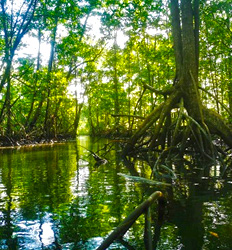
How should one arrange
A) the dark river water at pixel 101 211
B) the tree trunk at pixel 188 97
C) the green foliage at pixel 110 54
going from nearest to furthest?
1. the dark river water at pixel 101 211
2. the tree trunk at pixel 188 97
3. the green foliage at pixel 110 54

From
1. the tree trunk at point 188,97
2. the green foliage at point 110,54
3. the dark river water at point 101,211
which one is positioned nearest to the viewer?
the dark river water at point 101,211

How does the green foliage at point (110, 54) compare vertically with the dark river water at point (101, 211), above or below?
above

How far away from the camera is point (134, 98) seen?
33.1 m

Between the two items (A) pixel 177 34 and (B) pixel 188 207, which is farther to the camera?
(A) pixel 177 34

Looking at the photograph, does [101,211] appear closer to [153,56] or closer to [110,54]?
[153,56]

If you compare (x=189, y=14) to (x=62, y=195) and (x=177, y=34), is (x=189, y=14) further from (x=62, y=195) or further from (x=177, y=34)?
(x=62, y=195)

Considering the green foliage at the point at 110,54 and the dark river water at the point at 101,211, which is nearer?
the dark river water at the point at 101,211

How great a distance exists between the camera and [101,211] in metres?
3.78

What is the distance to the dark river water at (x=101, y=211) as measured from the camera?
279cm

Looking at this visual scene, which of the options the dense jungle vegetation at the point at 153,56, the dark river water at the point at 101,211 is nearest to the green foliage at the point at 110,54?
the dense jungle vegetation at the point at 153,56

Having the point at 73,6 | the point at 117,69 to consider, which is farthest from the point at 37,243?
the point at 117,69

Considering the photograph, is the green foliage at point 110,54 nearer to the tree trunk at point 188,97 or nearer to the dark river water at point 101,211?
the tree trunk at point 188,97

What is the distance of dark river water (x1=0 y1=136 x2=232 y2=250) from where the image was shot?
9.17 feet

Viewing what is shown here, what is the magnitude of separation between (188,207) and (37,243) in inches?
76.4
